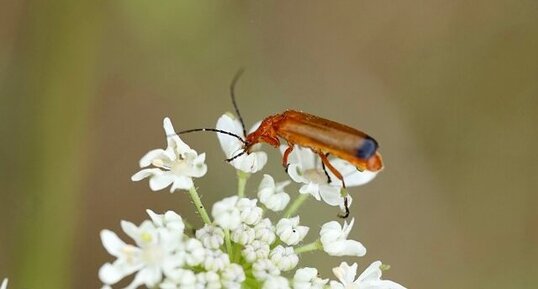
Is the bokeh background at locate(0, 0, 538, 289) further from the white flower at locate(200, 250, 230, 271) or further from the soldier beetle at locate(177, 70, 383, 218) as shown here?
the white flower at locate(200, 250, 230, 271)

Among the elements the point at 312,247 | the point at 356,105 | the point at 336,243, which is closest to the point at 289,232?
the point at 312,247

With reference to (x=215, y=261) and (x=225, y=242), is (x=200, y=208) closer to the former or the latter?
(x=225, y=242)

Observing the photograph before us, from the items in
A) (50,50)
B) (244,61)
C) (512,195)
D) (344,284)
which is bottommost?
(344,284)

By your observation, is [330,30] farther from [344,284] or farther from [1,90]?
[344,284]

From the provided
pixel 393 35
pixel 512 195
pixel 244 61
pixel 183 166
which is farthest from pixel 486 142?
pixel 183 166

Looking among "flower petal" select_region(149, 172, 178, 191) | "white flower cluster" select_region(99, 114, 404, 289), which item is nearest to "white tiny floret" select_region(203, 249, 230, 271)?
"white flower cluster" select_region(99, 114, 404, 289)

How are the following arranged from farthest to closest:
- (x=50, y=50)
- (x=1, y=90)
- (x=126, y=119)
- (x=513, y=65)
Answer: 1. (x=513, y=65)
2. (x=126, y=119)
3. (x=1, y=90)
4. (x=50, y=50)

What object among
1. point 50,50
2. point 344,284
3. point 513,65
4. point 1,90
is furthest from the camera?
point 513,65

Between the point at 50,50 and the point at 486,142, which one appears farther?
the point at 486,142
